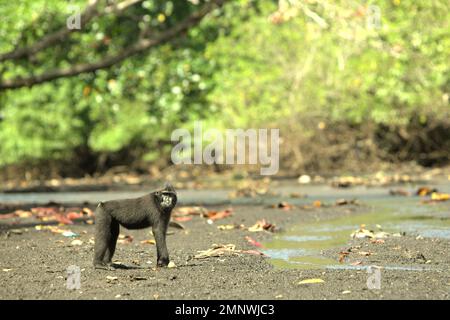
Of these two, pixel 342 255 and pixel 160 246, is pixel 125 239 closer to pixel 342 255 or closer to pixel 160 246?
pixel 160 246

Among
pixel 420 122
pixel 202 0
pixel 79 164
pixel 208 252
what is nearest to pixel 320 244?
pixel 208 252

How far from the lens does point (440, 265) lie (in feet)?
28.3

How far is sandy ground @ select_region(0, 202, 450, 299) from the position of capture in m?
7.12

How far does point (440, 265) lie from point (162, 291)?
281 centimetres

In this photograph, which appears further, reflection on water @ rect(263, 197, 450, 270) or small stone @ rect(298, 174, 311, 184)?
small stone @ rect(298, 174, 311, 184)

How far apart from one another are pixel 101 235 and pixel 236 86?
17.4 metres

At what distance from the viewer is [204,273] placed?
8156 millimetres

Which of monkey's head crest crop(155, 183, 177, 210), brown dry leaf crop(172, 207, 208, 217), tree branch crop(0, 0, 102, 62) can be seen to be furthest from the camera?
tree branch crop(0, 0, 102, 62)

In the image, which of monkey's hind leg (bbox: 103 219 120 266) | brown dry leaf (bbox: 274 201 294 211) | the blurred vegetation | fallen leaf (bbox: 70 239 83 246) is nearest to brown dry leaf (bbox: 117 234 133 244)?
fallen leaf (bbox: 70 239 83 246)

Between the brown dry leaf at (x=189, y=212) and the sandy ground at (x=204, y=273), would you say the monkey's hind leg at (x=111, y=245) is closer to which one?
the sandy ground at (x=204, y=273)

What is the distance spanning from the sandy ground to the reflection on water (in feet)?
0.81

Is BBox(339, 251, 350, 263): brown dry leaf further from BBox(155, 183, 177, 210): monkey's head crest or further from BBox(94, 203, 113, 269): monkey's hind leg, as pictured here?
BBox(94, 203, 113, 269): monkey's hind leg

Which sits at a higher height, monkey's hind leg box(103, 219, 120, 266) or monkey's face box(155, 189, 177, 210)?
monkey's face box(155, 189, 177, 210)

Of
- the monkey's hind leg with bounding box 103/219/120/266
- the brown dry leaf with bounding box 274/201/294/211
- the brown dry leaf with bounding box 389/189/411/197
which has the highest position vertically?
the monkey's hind leg with bounding box 103/219/120/266
